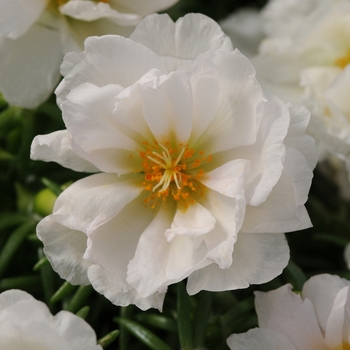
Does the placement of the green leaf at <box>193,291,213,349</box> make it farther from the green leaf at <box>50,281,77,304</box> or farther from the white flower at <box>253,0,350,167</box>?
the white flower at <box>253,0,350,167</box>

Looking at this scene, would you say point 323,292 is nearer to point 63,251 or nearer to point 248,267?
point 248,267

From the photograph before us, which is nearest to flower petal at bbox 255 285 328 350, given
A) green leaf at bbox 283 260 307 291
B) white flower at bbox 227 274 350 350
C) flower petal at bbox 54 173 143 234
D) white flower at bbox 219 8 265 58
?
white flower at bbox 227 274 350 350

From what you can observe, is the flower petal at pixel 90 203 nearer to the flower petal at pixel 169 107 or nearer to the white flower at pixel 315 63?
the flower petal at pixel 169 107

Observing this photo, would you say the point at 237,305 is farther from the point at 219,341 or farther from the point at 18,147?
the point at 18,147

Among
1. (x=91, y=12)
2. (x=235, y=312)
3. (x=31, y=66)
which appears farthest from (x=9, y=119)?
(x=235, y=312)

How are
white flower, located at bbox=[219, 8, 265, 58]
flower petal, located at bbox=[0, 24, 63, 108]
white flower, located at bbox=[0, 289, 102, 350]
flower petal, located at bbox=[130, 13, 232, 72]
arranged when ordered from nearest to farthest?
white flower, located at bbox=[0, 289, 102, 350] → flower petal, located at bbox=[130, 13, 232, 72] → flower petal, located at bbox=[0, 24, 63, 108] → white flower, located at bbox=[219, 8, 265, 58]

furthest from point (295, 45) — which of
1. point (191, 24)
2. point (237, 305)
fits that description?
point (237, 305)

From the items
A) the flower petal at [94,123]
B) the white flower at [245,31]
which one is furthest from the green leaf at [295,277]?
the white flower at [245,31]
